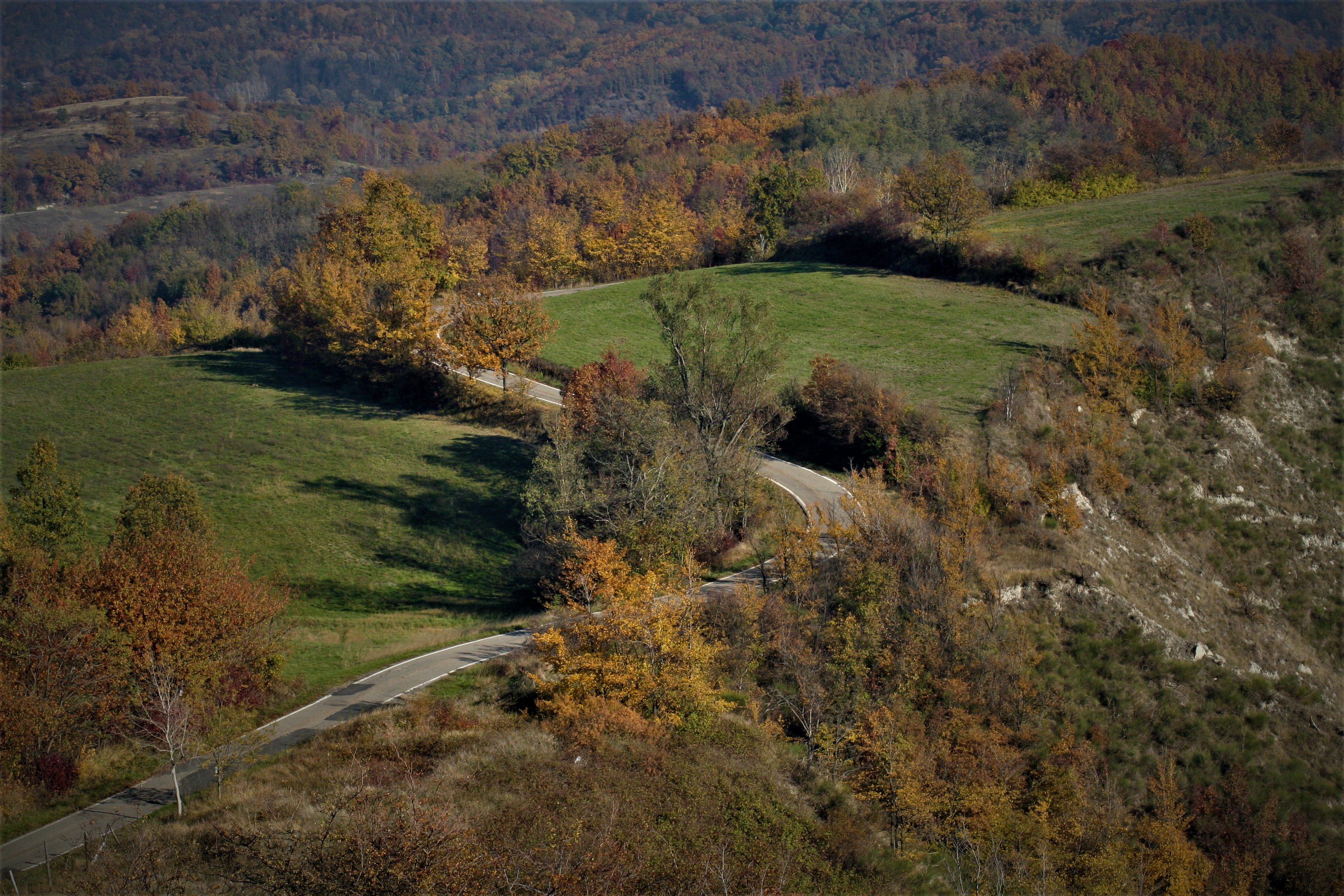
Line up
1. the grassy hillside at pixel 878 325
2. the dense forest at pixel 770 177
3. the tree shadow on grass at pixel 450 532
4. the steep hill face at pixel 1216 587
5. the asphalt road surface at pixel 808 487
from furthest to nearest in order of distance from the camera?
the dense forest at pixel 770 177
the grassy hillside at pixel 878 325
the tree shadow on grass at pixel 450 532
the asphalt road surface at pixel 808 487
the steep hill face at pixel 1216 587

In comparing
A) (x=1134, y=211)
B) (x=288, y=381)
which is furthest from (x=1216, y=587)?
(x=288, y=381)

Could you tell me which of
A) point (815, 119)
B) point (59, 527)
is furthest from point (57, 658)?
point (815, 119)

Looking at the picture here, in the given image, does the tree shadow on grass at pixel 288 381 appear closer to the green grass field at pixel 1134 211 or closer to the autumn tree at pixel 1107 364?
the autumn tree at pixel 1107 364

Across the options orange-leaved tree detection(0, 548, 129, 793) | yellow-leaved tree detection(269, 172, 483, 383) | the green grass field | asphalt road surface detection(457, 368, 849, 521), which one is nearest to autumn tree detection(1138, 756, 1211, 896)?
asphalt road surface detection(457, 368, 849, 521)

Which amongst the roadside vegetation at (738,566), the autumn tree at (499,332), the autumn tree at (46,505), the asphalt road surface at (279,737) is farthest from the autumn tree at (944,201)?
the autumn tree at (46,505)

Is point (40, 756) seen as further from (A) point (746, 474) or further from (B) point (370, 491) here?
(A) point (746, 474)

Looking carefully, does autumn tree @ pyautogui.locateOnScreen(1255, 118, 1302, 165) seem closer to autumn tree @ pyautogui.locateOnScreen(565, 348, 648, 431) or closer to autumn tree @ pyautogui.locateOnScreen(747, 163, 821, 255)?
autumn tree @ pyautogui.locateOnScreen(747, 163, 821, 255)

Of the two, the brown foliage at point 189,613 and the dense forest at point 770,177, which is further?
the dense forest at point 770,177
